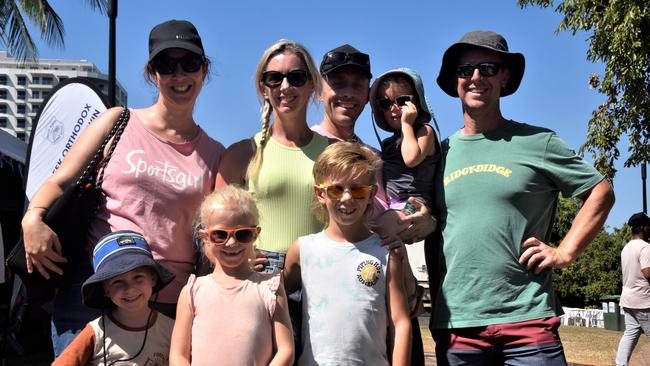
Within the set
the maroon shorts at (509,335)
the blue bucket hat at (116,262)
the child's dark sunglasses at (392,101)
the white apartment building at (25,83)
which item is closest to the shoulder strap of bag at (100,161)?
the blue bucket hat at (116,262)

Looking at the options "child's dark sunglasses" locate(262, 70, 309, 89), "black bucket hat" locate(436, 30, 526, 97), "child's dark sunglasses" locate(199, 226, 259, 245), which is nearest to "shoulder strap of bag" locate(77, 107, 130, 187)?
"child's dark sunglasses" locate(199, 226, 259, 245)

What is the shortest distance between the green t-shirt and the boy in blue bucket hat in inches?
55.3

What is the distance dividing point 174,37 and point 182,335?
4.70 feet

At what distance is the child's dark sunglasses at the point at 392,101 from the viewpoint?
3506 mm

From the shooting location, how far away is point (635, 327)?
30.1ft

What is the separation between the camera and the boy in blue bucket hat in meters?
2.90

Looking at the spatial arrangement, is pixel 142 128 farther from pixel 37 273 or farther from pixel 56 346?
pixel 56 346

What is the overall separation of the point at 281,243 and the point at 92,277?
874 millimetres

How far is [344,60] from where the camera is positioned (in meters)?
3.55

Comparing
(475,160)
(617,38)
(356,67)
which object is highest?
(617,38)

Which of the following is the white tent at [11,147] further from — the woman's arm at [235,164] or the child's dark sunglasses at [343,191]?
the child's dark sunglasses at [343,191]

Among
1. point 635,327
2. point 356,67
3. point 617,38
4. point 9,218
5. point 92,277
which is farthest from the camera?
point 9,218

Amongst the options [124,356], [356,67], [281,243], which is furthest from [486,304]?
[124,356]

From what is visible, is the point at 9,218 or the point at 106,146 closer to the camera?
the point at 106,146
